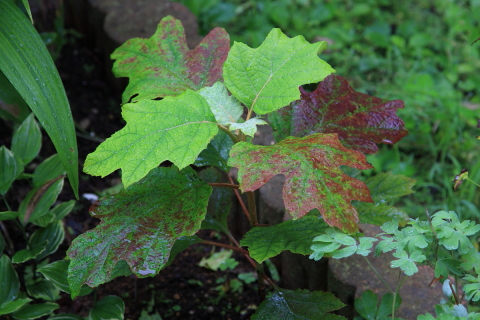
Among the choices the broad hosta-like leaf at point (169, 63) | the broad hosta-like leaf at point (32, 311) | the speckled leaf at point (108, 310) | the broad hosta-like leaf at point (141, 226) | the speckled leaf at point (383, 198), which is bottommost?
the broad hosta-like leaf at point (32, 311)

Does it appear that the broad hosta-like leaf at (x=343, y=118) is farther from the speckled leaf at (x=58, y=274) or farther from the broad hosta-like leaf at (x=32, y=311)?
the broad hosta-like leaf at (x=32, y=311)

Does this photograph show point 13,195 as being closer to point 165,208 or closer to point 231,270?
point 231,270

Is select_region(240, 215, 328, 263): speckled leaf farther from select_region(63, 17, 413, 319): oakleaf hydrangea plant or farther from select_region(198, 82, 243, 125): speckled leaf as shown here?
select_region(198, 82, 243, 125): speckled leaf

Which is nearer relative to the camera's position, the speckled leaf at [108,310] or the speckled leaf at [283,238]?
the speckled leaf at [283,238]

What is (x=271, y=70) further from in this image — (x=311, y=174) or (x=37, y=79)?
(x=37, y=79)

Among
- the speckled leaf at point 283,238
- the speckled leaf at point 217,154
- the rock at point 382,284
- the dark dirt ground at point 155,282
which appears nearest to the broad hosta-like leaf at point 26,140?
the dark dirt ground at point 155,282

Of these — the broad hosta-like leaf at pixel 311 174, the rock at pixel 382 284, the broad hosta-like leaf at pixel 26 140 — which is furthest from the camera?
the broad hosta-like leaf at pixel 26 140

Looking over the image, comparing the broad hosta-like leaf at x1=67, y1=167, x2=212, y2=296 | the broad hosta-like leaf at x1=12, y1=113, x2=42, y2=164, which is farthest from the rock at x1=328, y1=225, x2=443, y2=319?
the broad hosta-like leaf at x1=12, y1=113, x2=42, y2=164

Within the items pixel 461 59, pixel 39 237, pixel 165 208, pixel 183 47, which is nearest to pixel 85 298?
pixel 39 237
